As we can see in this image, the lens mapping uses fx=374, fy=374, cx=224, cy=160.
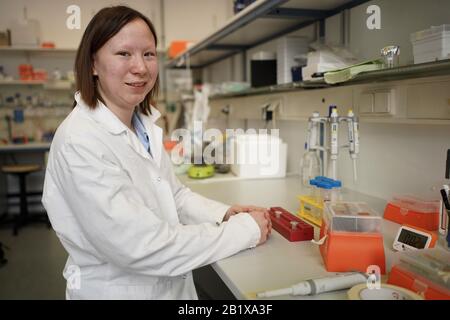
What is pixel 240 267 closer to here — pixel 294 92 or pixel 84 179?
pixel 84 179

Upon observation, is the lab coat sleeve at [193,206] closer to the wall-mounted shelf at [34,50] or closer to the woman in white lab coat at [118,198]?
the woman in white lab coat at [118,198]

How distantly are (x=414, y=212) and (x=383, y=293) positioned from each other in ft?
1.89

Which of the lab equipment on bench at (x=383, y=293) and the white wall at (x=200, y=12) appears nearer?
the lab equipment on bench at (x=383, y=293)

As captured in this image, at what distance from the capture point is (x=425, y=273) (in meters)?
0.79

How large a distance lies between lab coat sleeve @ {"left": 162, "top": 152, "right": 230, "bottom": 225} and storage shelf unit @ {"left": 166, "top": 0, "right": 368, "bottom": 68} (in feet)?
2.70

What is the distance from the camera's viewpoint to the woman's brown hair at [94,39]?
1.01 metres

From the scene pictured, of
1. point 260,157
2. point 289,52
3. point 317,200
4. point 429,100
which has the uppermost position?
point 289,52

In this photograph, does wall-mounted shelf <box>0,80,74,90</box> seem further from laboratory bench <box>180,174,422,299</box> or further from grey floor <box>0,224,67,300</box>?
laboratory bench <box>180,174,422,299</box>

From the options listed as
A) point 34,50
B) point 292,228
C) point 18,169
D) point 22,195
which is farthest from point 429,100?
point 34,50

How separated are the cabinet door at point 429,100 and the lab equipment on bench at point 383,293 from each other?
2.11 ft

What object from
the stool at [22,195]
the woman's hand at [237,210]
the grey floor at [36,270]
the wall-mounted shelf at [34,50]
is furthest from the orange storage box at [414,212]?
the wall-mounted shelf at [34,50]

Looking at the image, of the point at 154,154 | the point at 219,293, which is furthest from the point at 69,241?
the point at 219,293

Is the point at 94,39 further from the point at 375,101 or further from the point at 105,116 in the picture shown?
the point at 375,101
